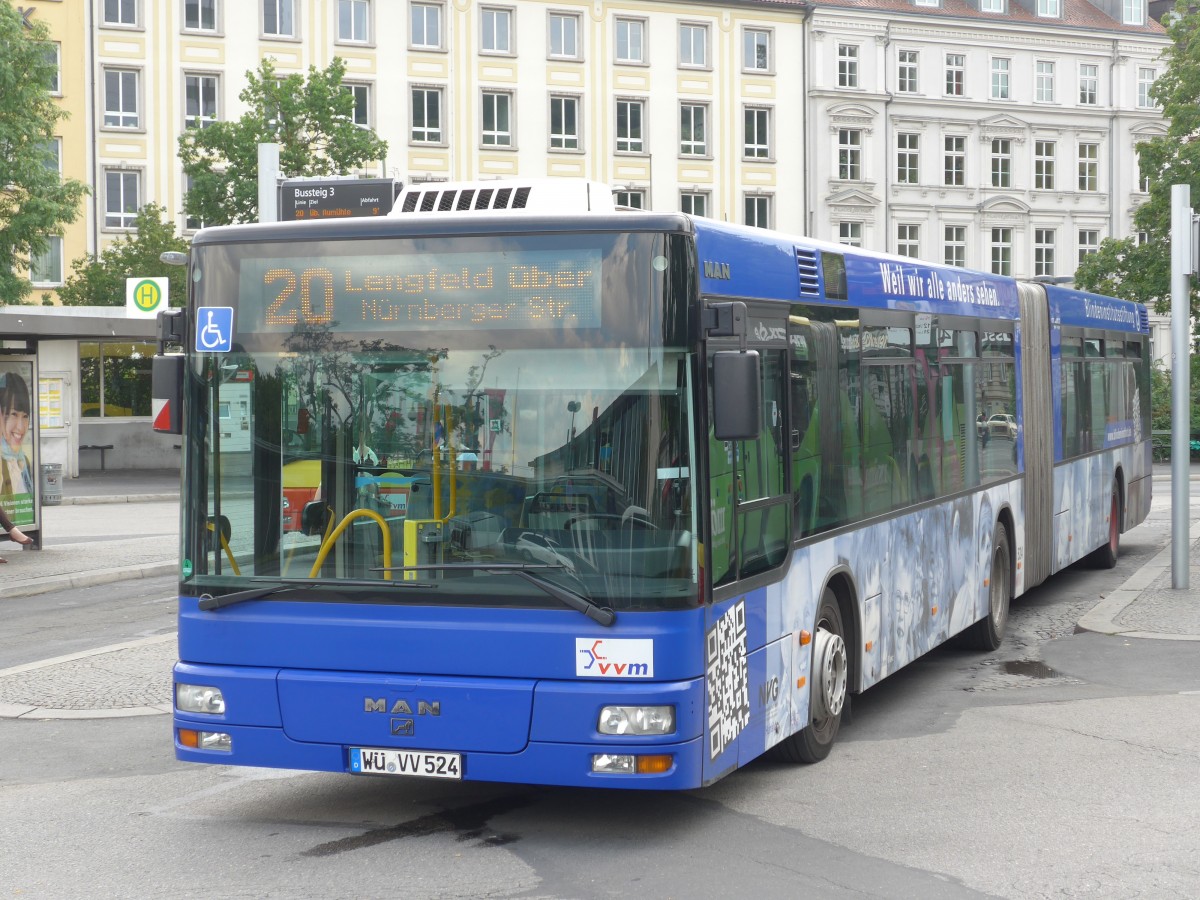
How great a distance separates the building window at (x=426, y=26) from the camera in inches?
2410

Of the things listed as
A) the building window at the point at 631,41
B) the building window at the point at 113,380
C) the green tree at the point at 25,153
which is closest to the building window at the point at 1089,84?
the building window at the point at 631,41

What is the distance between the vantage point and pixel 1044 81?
71.6 meters

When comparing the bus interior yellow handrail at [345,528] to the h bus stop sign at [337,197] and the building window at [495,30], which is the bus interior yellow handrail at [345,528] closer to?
the h bus stop sign at [337,197]

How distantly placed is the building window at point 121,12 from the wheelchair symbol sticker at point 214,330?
5507 centimetres

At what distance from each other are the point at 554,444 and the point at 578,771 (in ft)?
4.18

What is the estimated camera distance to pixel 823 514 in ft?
27.4

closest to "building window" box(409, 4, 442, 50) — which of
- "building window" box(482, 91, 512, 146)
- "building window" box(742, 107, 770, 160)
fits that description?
"building window" box(482, 91, 512, 146)

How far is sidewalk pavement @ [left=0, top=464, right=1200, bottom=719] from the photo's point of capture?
423 inches

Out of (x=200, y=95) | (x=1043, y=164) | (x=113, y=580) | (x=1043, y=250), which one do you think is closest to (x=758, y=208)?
(x=1043, y=250)

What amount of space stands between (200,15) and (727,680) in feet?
184

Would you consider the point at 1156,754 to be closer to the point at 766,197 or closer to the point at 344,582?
the point at 344,582

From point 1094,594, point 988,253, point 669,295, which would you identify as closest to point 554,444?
point 669,295

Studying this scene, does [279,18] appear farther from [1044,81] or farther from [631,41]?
[1044,81]

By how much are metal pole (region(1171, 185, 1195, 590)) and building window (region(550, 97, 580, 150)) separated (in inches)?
1949
